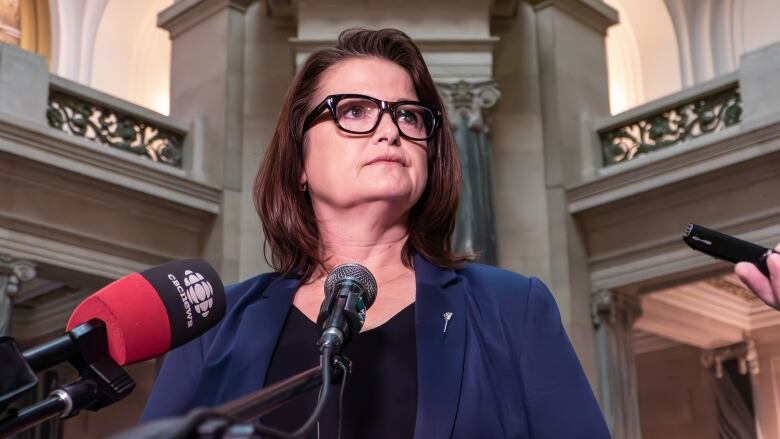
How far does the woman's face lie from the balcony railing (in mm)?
7673

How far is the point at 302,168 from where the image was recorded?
2.39 metres

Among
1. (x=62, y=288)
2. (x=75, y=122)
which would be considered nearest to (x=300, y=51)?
(x=75, y=122)

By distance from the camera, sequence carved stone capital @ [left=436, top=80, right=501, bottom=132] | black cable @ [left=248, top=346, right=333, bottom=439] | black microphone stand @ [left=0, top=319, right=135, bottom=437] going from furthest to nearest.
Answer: carved stone capital @ [left=436, top=80, right=501, bottom=132], black microphone stand @ [left=0, top=319, right=135, bottom=437], black cable @ [left=248, top=346, right=333, bottom=439]

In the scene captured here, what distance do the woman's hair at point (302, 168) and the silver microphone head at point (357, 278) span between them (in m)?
0.47

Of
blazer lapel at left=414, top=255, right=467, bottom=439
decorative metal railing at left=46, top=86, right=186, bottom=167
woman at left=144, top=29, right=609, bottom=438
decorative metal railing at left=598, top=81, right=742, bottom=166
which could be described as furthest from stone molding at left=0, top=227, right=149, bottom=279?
blazer lapel at left=414, top=255, right=467, bottom=439

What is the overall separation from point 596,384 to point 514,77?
3.01 m

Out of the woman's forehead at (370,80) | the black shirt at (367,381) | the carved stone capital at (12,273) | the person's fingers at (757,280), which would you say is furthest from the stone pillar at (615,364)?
the person's fingers at (757,280)

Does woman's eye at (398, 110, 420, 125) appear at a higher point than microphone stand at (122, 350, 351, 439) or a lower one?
higher

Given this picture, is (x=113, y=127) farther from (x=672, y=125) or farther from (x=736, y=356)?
(x=736, y=356)

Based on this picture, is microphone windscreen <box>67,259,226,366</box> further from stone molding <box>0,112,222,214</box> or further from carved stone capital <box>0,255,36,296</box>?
carved stone capital <box>0,255,36,296</box>

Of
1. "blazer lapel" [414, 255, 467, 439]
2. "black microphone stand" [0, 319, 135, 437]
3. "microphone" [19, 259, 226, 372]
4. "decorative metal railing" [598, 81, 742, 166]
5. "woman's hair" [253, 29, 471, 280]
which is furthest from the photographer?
"decorative metal railing" [598, 81, 742, 166]

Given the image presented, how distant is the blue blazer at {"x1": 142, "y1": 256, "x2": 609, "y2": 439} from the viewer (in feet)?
6.25

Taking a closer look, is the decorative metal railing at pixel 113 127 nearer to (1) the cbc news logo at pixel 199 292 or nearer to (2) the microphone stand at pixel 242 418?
(1) the cbc news logo at pixel 199 292

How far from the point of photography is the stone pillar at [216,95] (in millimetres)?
10250
